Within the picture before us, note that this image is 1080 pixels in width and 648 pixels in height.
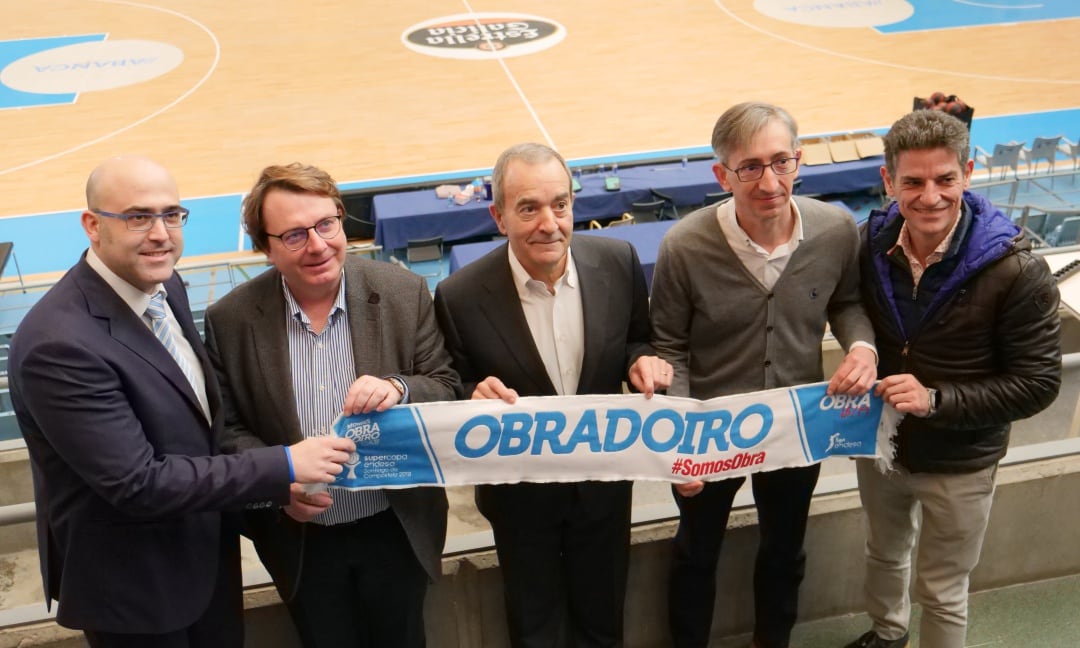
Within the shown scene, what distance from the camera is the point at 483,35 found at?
15375 millimetres

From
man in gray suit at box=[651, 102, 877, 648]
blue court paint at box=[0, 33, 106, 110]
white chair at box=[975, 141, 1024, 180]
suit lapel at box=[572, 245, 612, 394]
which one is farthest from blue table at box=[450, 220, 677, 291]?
blue court paint at box=[0, 33, 106, 110]

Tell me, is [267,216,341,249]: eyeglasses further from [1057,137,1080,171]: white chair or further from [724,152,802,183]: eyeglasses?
[1057,137,1080,171]: white chair

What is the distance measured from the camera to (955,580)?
2707 millimetres

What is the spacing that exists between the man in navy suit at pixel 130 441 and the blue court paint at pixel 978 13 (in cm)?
1525

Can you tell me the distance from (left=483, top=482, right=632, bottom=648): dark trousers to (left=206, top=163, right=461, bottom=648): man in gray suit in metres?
0.24

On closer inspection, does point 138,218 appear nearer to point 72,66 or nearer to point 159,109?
point 159,109

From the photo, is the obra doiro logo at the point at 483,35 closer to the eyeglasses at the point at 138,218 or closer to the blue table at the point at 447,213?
the blue table at the point at 447,213

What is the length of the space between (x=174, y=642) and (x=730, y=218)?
71.8 inches

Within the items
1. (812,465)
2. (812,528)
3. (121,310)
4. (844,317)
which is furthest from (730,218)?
(121,310)

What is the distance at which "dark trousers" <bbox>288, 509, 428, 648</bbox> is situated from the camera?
2.47m

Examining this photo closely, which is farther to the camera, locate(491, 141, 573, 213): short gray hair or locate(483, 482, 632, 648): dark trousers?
locate(483, 482, 632, 648): dark trousers

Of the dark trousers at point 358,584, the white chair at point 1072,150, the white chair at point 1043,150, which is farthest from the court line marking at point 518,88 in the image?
the dark trousers at point 358,584

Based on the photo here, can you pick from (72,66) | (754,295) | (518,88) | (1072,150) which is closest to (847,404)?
(754,295)

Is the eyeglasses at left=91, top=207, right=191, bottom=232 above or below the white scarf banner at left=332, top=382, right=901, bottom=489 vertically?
above
